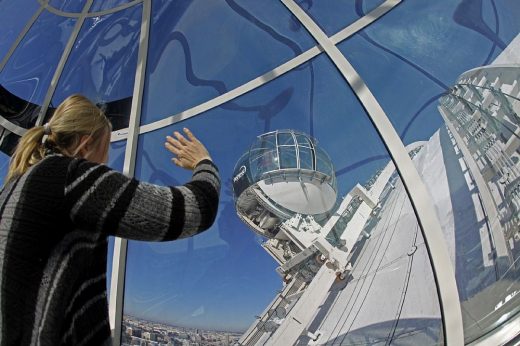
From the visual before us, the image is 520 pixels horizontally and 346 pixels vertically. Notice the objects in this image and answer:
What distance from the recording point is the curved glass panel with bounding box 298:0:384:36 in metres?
4.07

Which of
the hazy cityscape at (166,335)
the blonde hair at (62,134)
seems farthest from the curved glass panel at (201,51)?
the blonde hair at (62,134)

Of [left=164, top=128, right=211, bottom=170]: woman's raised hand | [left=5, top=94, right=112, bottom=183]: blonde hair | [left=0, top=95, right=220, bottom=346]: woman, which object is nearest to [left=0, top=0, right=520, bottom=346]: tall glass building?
[left=164, top=128, right=211, bottom=170]: woman's raised hand

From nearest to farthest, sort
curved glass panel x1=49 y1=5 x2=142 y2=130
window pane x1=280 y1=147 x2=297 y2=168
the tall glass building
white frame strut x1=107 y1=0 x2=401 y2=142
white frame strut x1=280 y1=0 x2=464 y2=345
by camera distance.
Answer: white frame strut x1=280 y1=0 x2=464 y2=345
the tall glass building
white frame strut x1=107 y1=0 x2=401 y2=142
window pane x1=280 y1=147 x2=297 y2=168
curved glass panel x1=49 y1=5 x2=142 y2=130

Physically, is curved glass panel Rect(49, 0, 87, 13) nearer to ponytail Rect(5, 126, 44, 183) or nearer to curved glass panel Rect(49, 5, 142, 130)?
curved glass panel Rect(49, 5, 142, 130)

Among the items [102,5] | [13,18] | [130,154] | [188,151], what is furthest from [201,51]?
[188,151]

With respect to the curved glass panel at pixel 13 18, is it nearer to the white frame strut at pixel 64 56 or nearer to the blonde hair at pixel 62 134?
the white frame strut at pixel 64 56

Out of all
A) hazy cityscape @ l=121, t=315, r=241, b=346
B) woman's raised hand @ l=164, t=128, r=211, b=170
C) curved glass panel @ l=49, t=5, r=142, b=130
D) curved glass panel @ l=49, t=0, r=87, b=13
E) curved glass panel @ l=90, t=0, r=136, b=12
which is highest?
curved glass panel @ l=49, t=0, r=87, b=13

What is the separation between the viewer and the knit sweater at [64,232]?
3.60 ft

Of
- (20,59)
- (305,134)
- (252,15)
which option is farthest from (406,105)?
(20,59)

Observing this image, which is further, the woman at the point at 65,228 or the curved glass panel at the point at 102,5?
the curved glass panel at the point at 102,5

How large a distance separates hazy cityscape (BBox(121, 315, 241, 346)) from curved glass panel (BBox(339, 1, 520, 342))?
202 cm

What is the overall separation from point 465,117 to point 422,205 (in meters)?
0.76

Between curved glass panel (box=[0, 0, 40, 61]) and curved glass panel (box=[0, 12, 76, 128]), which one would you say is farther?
curved glass panel (box=[0, 0, 40, 61])

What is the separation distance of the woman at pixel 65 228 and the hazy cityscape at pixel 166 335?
2.99 metres
